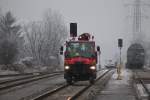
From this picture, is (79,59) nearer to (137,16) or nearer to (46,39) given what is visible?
(46,39)

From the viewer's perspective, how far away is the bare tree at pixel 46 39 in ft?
302

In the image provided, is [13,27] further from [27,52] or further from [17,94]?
[17,94]

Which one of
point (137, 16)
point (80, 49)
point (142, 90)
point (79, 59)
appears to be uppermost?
point (137, 16)

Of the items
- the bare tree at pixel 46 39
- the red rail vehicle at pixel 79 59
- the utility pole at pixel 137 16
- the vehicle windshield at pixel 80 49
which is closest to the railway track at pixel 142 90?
the red rail vehicle at pixel 79 59

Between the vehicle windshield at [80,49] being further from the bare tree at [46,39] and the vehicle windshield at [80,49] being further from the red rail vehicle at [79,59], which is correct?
the bare tree at [46,39]

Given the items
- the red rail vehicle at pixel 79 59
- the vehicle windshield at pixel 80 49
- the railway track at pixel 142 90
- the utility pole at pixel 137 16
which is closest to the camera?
the railway track at pixel 142 90

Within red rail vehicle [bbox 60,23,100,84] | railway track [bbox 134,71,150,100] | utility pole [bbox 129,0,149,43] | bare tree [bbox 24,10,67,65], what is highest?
utility pole [bbox 129,0,149,43]

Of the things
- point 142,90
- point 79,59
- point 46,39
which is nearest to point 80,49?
point 79,59

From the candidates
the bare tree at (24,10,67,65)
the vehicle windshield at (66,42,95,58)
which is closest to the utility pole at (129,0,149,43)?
the bare tree at (24,10,67,65)

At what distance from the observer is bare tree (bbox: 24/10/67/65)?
92.1 m

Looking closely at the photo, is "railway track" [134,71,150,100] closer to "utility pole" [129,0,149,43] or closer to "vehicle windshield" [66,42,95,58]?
"vehicle windshield" [66,42,95,58]

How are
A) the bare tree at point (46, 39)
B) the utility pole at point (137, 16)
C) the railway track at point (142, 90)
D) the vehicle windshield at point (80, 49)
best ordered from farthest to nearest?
1. the utility pole at point (137, 16)
2. the bare tree at point (46, 39)
3. the vehicle windshield at point (80, 49)
4. the railway track at point (142, 90)

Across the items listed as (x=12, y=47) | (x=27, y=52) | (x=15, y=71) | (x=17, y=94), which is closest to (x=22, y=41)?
(x=27, y=52)

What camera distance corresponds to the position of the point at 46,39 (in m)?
98.4
